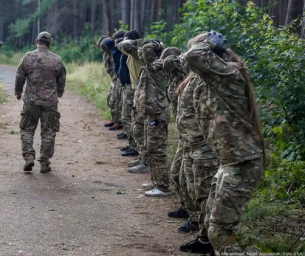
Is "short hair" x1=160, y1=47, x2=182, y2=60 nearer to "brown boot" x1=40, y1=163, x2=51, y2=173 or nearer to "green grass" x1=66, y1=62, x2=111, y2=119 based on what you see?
"brown boot" x1=40, y1=163, x2=51, y2=173

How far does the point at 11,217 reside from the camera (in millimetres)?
7289

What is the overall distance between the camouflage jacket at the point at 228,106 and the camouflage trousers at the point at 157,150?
3.57 m

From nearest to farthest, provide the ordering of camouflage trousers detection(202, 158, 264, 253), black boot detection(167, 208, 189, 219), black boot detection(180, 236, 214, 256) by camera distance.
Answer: camouflage trousers detection(202, 158, 264, 253) < black boot detection(180, 236, 214, 256) < black boot detection(167, 208, 189, 219)

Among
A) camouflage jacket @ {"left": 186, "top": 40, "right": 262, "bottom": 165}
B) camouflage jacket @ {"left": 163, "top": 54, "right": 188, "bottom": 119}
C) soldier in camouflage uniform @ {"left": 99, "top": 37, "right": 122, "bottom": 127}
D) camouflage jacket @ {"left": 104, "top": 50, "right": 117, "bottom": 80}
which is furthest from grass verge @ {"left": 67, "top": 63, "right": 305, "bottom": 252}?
camouflage jacket @ {"left": 104, "top": 50, "right": 117, "bottom": 80}

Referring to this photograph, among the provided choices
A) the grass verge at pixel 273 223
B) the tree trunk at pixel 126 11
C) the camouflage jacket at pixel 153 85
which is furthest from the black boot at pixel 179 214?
the tree trunk at pixel 126 11

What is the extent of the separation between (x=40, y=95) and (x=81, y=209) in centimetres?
258

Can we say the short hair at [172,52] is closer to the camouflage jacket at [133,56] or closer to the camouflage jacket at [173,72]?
Result: the camouflage jacket at [173,72]

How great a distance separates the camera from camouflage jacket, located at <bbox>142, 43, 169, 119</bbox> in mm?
8484

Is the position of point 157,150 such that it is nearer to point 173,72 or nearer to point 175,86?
point 175,86

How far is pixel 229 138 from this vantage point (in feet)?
16.1

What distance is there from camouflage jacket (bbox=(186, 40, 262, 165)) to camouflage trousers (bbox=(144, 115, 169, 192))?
3.57 m

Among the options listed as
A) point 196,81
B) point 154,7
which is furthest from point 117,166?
point 154,7

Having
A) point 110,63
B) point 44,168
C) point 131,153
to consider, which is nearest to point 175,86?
point 44,168

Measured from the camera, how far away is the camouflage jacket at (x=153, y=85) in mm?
8484
